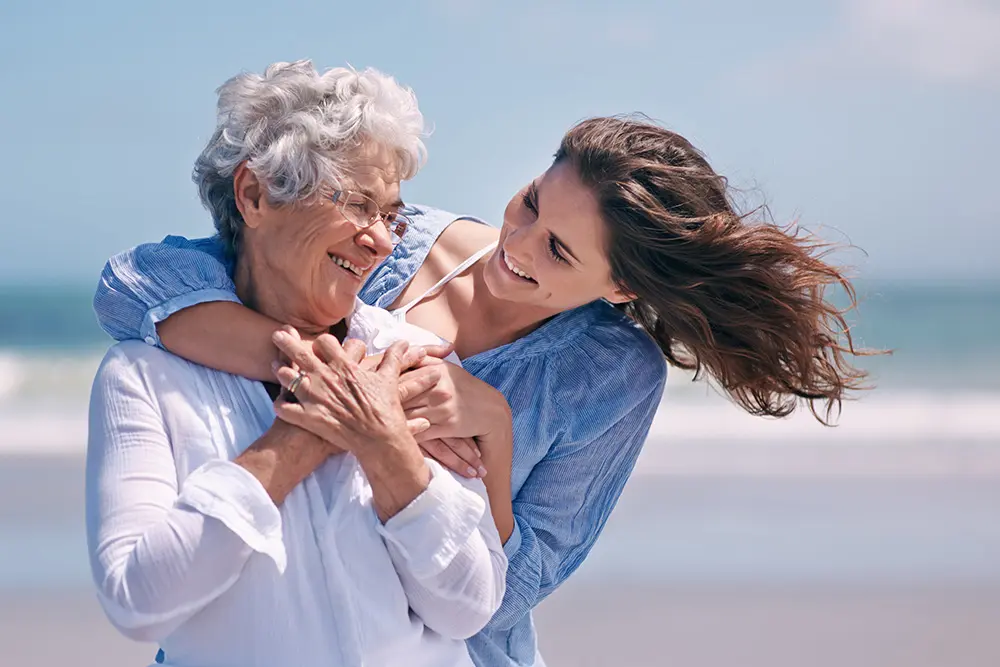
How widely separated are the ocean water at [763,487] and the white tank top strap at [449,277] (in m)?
1.00

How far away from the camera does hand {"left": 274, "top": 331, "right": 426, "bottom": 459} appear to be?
1.98 meters

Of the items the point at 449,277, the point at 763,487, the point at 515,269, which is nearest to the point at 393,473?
the point at 515,269

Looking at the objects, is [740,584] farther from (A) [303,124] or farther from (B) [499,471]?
(A) [303,124]

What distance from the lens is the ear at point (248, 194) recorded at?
2191 mm

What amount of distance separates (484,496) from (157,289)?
74 cm

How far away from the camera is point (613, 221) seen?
99.1 inches

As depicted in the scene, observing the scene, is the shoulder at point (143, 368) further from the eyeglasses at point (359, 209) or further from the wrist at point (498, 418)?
the wrist at point (498, 418)

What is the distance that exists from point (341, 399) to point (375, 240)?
0.37m

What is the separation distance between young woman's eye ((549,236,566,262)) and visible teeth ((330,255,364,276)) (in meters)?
0.49

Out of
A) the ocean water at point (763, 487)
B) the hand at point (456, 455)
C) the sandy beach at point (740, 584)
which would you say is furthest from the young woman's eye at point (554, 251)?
the sandy beach at point (740, 584)

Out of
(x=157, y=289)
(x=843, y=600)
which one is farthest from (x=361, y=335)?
(x=843, y=600)

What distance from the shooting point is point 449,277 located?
108 inches

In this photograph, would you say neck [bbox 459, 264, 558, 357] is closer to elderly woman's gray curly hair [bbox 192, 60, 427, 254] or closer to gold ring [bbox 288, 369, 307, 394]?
elderly woman's gray curly hair [bbox 192, 60, 427, 254]

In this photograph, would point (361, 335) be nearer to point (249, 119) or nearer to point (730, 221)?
point (249, 119)
